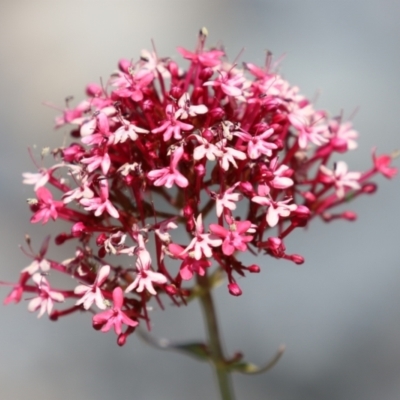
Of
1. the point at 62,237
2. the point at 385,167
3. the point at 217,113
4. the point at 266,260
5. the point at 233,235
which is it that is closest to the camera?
the point at 233,235

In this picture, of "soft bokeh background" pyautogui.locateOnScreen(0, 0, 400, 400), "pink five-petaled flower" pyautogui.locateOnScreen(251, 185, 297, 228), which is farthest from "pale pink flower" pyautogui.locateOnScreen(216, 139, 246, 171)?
"soft bokeh background" pyautogui.locateOnScreen(0, 0, 400, 400)

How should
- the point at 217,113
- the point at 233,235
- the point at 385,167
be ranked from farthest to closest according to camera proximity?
the point at 385,167 → the point at 217,113 → the point at 233,235

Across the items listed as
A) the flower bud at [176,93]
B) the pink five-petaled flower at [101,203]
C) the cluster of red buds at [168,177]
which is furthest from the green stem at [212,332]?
→ the flower bud at [176,93]

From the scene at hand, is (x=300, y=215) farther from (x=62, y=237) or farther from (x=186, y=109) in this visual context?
(x=62, y=237)

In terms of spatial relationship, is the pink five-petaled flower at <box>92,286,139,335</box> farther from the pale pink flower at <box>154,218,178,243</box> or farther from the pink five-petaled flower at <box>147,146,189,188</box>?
the pink five-petaled flower at <box>147,146,189,188</box>

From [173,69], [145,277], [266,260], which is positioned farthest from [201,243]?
[266,260]

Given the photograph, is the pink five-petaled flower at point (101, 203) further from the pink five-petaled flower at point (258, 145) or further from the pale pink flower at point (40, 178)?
the pink five-petaled flower at point (258, 145)
